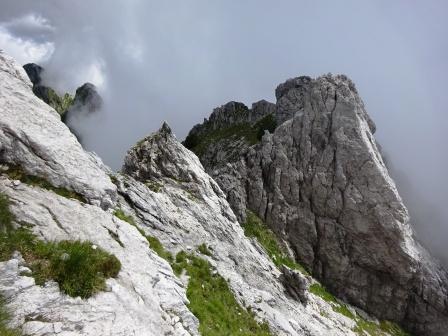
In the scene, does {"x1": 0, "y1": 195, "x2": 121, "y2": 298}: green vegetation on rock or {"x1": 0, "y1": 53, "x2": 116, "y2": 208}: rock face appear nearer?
{"x1": 0, "y1": 195, "x2": 121, "y2": 298}: green vegetation on rock

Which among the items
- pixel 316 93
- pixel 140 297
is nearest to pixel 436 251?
pixel 316 93

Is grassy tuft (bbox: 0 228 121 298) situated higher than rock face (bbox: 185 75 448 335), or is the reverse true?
rock face (bbox: 185 75 448 335)

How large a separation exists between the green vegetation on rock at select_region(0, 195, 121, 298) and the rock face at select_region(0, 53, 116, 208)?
3.27m

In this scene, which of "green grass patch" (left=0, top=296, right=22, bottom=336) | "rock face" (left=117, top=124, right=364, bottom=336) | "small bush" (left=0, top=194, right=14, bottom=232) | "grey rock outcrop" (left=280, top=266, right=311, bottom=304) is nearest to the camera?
"green grass patch" (left=0, top=296, right=22, bottom=336)

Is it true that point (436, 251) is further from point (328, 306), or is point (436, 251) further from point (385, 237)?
point (328, 306)

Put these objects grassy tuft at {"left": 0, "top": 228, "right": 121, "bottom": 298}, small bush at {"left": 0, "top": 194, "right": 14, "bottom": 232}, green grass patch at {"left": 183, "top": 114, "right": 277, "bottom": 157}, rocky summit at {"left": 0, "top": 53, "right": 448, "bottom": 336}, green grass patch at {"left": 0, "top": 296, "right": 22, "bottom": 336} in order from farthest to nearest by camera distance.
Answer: green grass patch at {"left": 183, "top": 114, "right": 277, "bottom": 157} < small bush at {"left": 0, "top": 194, "right": 14, "bottom": 232} < rocky summit at {"left": 0, "top": 53, "right": 448, "bottom": 336} < grassy tuft at {"left": 0, "top": 228, "right": 121, "bottom": 298} < green grass patch at {"left": 0, "top": 296, "right": 22, "bottom": 336}

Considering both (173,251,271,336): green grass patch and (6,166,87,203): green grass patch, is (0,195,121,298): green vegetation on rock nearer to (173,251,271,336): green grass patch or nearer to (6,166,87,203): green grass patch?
(6,166,87,203): green grass patch

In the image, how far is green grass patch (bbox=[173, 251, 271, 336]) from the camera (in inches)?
752

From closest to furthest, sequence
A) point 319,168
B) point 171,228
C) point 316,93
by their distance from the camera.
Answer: point 171,228 < point 319,168 < point 316,93

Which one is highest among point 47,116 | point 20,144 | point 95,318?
point 47,116

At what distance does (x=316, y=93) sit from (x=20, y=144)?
56.2 m

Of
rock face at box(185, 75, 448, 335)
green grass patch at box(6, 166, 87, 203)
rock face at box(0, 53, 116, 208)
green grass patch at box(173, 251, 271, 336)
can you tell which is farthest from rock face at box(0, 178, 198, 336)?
rock face at box(185, 75, 448, 335)

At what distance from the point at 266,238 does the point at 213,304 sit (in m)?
32.4

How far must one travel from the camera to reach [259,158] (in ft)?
207
